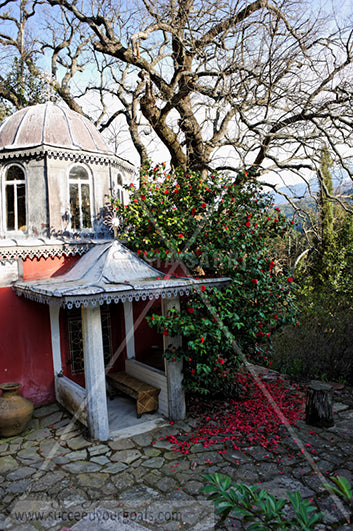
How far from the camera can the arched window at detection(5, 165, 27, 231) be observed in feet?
29.2

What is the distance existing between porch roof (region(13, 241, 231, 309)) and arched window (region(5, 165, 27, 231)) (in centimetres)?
178

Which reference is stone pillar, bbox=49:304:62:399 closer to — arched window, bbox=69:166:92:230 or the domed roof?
arched window, bbox=69:166:92:230

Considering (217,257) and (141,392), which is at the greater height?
(217,257)

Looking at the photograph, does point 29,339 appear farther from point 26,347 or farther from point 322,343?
point 322,343

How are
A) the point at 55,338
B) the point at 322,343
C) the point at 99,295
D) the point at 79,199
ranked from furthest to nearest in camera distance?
the point at 322,343 → the point at 79,199 → the point at 55,338 → the point at 99,295

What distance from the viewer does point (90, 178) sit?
30.4ft

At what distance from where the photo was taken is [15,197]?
8.91 meters

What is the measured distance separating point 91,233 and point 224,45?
6.29m

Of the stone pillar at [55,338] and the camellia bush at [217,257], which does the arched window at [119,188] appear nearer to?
the camellia bush at [217,257]

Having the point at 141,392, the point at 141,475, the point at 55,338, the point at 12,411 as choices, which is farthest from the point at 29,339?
the point at 141,475

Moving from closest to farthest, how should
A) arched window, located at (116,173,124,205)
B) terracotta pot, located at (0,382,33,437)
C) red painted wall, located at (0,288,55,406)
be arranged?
terracotta pot, located at (0,382,33,437) < red painted wall, located at (0,288,55,406) < arched window, located at (116,173,124,205)

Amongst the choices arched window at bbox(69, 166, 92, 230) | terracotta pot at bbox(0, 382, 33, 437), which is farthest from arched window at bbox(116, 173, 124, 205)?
terracotta pot at bbox(0, 382, 33, 437)

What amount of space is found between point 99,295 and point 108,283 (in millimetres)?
540

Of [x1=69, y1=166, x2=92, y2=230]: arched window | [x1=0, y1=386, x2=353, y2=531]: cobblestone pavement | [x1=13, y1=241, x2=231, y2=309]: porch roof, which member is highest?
[x1=69, y1=166, x2=92, y2=230]: arched window
